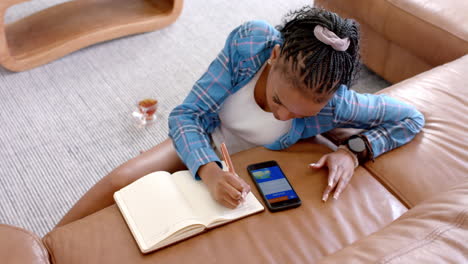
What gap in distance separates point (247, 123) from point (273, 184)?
211 mm

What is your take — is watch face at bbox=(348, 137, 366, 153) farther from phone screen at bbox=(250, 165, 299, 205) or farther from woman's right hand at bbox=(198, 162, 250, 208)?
woman's right hand at bbox=(198, 162, 250, 208)

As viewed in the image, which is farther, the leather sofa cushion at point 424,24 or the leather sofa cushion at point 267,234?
the leather sofa cushion at point 424,24

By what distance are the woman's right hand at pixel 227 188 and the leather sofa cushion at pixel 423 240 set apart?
0.33m

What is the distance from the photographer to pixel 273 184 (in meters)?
1.13

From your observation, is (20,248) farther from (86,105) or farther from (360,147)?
(86,105)

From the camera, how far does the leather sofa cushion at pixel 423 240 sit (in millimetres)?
646

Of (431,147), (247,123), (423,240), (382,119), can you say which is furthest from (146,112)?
(423,240)

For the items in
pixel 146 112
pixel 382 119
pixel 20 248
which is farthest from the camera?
pixel 146 112

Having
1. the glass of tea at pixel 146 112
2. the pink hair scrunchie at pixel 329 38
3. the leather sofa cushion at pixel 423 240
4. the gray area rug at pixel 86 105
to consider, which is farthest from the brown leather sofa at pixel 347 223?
the glass of tea at pixel 146 112

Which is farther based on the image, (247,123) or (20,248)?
(247,123)

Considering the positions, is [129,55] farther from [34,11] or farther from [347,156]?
[347,156]

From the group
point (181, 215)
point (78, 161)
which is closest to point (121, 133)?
point (78, 161)

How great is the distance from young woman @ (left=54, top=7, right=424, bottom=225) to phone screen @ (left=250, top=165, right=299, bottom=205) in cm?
8

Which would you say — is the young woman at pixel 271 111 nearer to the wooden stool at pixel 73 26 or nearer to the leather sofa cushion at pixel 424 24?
the leather sofa cushion at pixel 424 24
